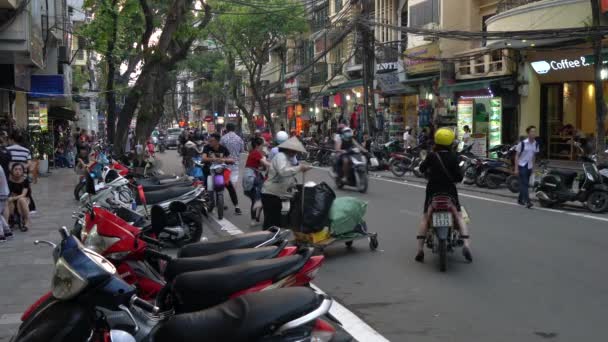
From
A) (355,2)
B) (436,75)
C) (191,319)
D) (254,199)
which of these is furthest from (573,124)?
(191,319)

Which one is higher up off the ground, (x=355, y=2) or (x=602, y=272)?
(x=355, y=2)

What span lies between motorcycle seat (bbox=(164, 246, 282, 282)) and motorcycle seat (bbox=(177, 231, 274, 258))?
16.6 inches

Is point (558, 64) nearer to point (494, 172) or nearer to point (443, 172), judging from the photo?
point (494, 172)

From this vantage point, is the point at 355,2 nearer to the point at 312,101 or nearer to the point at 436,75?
the point at 436,75

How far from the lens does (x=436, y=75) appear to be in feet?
101

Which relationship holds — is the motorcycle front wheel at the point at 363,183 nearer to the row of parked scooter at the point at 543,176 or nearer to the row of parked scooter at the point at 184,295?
the row of parked scooter at the point at 543,176

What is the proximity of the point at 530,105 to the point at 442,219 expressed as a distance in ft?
60.7

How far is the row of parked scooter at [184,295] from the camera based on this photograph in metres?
3.69

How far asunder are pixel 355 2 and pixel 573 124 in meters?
12.8

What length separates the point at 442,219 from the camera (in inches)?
332

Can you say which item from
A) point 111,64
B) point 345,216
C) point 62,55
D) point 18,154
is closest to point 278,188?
point 345,216

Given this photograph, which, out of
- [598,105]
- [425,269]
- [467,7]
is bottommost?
[425,269]

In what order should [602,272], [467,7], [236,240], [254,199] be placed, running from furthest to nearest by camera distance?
[467,7] < [254,199] < [602,272] < [236,240]

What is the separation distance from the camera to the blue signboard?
2764 cm
